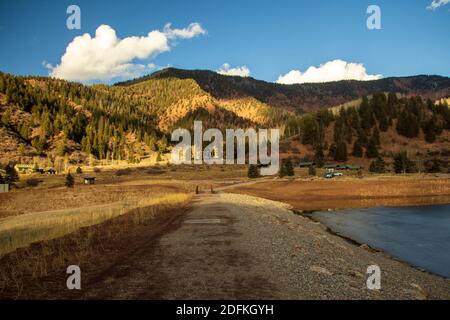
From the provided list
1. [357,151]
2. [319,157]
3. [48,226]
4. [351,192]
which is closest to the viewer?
[48,226]

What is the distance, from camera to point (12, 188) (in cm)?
7119

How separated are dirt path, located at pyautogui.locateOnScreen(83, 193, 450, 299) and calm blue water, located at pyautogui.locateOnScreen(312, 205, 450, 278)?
2.64 meters

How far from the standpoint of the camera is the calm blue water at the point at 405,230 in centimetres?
2061

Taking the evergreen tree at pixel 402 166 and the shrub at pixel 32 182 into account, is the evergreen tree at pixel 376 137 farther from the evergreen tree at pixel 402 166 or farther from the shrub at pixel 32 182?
the shrub at pixel 32 182

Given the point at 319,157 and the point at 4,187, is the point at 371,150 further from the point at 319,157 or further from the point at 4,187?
the point at 4,187

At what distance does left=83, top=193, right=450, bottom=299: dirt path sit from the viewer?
9852mm

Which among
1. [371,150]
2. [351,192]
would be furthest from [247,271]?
[371,150]

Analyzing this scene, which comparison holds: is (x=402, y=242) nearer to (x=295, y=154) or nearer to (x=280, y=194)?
(x=280, y=194)

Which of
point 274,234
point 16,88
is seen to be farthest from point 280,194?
point 16,88

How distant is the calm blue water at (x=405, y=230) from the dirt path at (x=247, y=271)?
2637 millimetres

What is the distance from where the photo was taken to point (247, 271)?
11750 mm

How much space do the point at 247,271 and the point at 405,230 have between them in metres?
22.8

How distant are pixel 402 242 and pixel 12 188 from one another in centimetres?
7102
